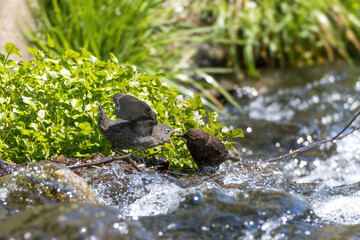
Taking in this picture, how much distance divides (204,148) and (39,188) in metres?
0.96

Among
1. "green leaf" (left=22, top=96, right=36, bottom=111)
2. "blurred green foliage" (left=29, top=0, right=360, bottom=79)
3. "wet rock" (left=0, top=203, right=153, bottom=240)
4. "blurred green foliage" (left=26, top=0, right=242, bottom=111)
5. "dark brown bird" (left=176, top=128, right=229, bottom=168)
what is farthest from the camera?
"blurred green foliage" (left=29, top=0, right=360, bottom=79)

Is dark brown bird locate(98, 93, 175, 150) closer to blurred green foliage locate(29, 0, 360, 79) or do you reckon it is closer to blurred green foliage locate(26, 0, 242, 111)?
blurred green foliage locate(26, 0, 242, 111)

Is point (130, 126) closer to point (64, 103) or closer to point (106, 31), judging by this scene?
point (64, 103)

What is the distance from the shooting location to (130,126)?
8.71 ft

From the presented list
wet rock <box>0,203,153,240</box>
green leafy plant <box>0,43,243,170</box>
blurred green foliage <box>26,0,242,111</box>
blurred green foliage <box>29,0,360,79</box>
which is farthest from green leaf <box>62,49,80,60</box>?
blurred green foliage <box>29,0,360,79</box>

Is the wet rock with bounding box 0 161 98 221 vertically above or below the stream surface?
→ above

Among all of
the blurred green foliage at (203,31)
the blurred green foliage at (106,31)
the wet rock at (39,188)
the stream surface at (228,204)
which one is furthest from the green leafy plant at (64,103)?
the blurred green foliage at (203,31)

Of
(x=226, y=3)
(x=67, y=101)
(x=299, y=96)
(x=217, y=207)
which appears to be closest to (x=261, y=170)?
(x=217, y=207)

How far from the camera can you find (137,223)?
2.11 metres

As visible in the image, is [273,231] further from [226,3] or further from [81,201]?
[226,3]

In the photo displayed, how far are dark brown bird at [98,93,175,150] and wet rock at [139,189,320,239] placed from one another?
47 centimetres

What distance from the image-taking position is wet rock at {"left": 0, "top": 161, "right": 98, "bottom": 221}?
2299 mm

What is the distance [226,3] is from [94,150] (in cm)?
534

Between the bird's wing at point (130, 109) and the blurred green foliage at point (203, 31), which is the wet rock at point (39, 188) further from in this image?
the blurred green foliage at point (203, 31)
